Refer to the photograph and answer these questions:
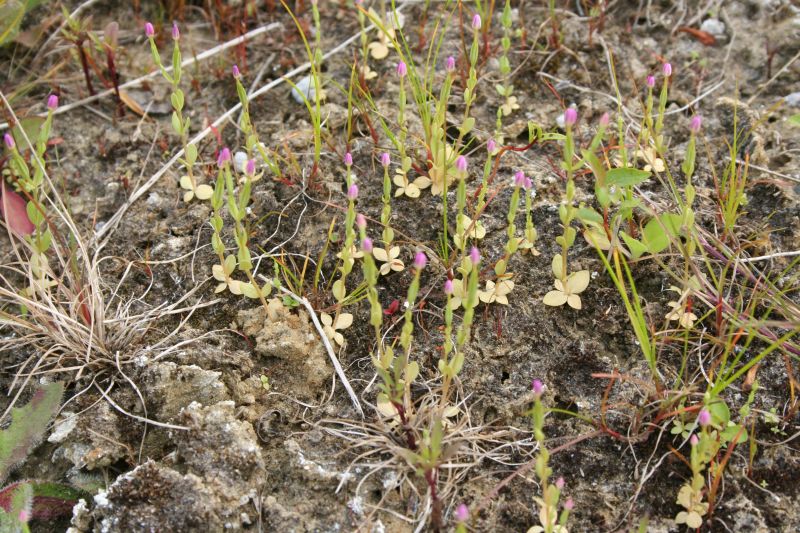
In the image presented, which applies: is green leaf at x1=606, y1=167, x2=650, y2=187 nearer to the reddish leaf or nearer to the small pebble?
the small pebble

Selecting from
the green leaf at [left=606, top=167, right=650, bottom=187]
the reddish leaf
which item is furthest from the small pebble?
the reddish leaf

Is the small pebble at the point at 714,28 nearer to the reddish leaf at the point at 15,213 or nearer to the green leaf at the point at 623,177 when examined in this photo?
the green leaf at the point at 623,177

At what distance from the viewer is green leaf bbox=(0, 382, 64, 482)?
6.15 feet

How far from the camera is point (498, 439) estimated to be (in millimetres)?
1901

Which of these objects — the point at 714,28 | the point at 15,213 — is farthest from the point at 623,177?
the point at 15,213

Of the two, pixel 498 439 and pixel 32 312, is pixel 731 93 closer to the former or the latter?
pixel 498 439

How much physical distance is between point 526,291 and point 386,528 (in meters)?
0.81

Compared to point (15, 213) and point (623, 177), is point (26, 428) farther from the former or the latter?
point (623, 177)

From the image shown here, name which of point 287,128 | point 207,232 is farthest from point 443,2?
point 207,232

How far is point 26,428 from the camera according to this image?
6.21 feet

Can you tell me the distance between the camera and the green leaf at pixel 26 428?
73.7 inches

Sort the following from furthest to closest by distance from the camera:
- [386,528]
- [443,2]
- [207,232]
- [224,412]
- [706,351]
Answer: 1. [443,2]
2. [207,232]
3. [706,351]
4. [224,412]
5. [386,528]

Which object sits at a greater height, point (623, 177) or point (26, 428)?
point (623, 177)

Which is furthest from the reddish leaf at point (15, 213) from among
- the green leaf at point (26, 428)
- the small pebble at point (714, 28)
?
the small pebble at point (714, 28)
